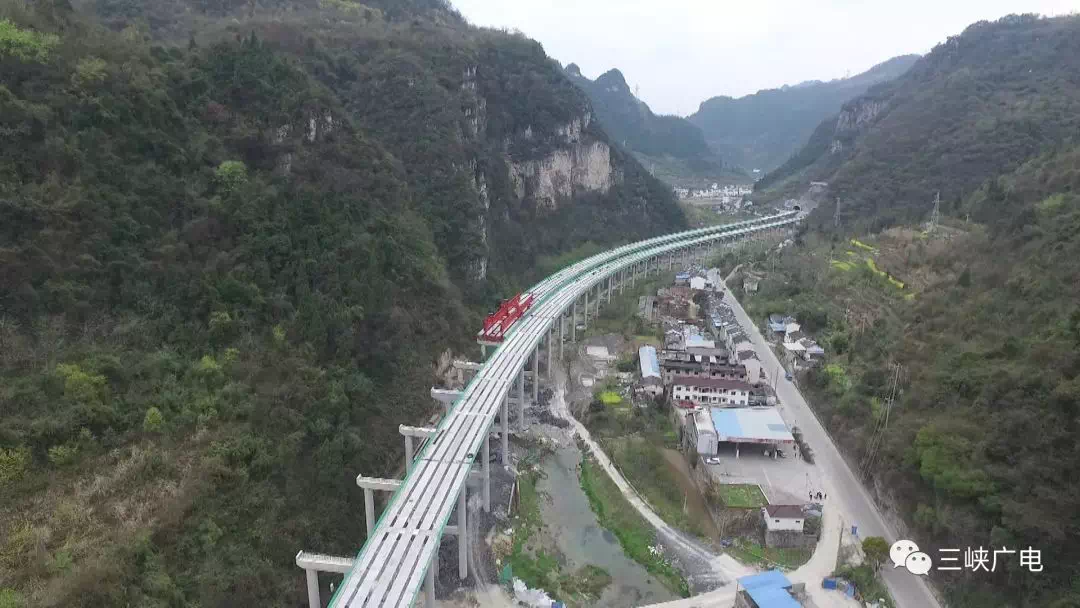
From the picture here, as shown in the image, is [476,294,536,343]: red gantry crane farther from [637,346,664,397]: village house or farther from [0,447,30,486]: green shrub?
[0,447,30,486]: green shrub

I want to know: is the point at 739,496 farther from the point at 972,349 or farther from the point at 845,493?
the point at 972,349

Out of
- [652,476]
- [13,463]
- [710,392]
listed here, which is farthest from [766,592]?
[13,463]

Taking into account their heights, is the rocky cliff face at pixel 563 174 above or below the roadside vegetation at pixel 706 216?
above

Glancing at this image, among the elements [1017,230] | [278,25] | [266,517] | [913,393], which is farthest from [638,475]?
[278,25]

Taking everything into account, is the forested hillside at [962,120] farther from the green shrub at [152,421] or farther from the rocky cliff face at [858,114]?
the green shrub at [152,421]

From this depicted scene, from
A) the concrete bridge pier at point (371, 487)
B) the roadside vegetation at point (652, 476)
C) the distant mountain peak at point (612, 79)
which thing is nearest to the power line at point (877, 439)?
the roadside vegetation at point (652, 476)

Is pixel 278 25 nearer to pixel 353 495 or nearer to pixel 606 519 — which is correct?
pixel 353 495
